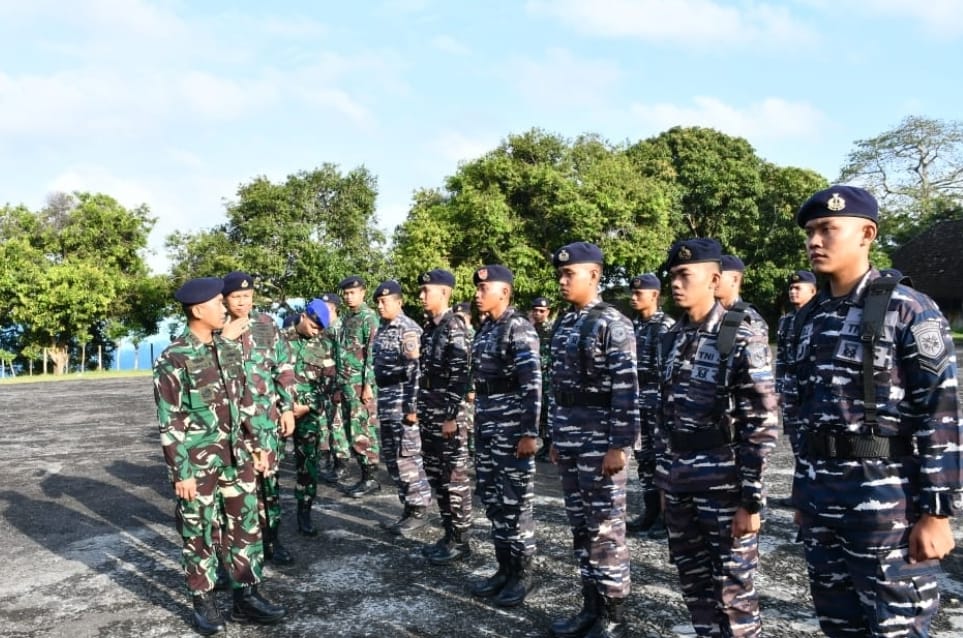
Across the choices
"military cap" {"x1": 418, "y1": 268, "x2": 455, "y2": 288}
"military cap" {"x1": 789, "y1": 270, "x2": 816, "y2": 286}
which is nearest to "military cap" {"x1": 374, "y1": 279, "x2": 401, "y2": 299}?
"military cap" {"x1": 418, "y1": 268, "x2": 455, "y2": 288}

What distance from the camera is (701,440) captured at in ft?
10.4

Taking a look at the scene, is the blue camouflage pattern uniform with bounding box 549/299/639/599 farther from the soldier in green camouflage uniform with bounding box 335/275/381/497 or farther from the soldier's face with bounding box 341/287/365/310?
the soldier in green camouflage uniform with bounding box 335/275/381/497

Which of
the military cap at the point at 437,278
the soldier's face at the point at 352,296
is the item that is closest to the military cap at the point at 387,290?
the soldier's face at the point at 352,296

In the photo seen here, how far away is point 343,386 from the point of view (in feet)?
24.4

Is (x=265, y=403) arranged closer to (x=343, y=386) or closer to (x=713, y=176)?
(x=343, y=386)

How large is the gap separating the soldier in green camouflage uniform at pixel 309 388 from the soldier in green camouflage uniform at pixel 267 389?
28 cm

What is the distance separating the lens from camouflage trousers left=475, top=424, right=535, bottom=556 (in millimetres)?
4469

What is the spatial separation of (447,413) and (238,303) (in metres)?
1.82

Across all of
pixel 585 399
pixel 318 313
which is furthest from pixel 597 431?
pixel 318 313

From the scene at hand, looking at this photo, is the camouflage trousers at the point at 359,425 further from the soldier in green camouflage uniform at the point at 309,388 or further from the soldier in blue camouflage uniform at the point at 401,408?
the soldier in blue camouflage uniform at the point at 401,408

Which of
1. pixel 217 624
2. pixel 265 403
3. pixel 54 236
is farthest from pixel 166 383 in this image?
pixel 54 236

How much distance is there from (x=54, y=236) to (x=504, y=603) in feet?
134

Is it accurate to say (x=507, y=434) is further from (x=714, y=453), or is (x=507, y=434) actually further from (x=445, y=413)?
(x=714, y=453)

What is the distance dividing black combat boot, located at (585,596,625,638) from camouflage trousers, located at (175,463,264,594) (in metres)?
2.10
